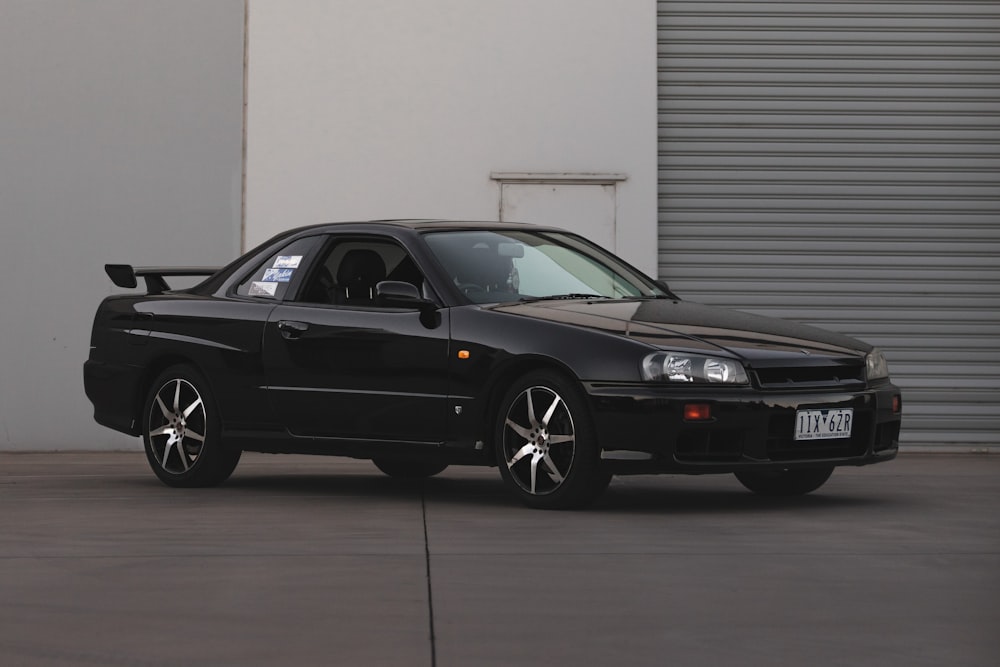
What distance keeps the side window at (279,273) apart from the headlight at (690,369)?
2.37 m

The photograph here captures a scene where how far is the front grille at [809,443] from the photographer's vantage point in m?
8.13

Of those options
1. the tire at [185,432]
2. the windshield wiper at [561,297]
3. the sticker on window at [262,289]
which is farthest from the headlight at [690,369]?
the tire at [185,432]

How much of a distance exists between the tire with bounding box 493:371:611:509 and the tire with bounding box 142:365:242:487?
195cm

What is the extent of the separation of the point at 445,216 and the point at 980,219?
14.2 ft

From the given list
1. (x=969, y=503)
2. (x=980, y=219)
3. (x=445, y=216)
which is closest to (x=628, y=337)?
(x=969, y=503)

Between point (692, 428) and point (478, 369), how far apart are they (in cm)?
110

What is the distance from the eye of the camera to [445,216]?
14.3 m

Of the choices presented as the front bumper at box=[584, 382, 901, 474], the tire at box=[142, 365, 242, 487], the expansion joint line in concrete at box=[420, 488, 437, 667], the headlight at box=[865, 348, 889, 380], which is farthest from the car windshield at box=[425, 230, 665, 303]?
the tire at box=[142, 365, 242, 487]

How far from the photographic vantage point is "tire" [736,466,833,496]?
923cm

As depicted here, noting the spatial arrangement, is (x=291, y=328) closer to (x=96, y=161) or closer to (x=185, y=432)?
(x=185, y=432)

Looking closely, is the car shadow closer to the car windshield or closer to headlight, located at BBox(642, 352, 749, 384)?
headlight, located at BBox(642, 352, 749, 384)

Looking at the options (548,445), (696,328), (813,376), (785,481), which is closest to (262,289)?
(548,445)

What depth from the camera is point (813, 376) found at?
8.39 m

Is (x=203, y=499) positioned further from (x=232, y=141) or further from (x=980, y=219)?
(x=980, y=219)
